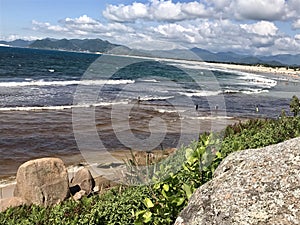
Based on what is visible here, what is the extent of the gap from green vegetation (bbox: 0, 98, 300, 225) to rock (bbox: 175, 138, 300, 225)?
0.42 m

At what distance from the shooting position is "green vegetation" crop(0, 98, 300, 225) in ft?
12.3

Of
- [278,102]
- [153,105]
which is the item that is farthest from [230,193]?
[278,102]

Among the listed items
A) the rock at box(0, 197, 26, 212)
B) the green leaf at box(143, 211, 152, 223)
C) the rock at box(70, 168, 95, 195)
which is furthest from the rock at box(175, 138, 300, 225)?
the rock at box(70, 168, 95, 195)

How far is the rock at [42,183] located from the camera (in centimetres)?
888

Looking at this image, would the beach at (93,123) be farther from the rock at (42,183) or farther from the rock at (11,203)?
the rock at (11,203)

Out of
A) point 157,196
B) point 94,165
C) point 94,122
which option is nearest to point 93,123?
point 94,122

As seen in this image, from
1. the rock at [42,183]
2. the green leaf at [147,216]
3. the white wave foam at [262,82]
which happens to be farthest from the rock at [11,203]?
the white wave foam at [262,82]

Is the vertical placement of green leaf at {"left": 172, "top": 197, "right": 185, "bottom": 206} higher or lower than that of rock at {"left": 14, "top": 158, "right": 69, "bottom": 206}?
higher

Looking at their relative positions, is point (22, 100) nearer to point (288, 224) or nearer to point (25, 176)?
point (25, 176)

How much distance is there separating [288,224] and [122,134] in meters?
17.1

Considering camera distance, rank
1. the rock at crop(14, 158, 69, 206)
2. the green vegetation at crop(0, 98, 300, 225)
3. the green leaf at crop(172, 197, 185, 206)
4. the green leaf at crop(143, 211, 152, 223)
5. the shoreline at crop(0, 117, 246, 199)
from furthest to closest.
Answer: the shoreline at crop(0, 117, 246, 199)
the rock at crop(14, 158, 69, 206)
the green vegetation at crop(0, 98, 300, 225)
the green leaf at crop(172, 197, 185, 206)
the green leaf at crop(143, 211, 152, 223)

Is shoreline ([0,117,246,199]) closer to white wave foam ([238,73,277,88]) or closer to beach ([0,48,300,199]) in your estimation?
beach ([0,48,300,199])

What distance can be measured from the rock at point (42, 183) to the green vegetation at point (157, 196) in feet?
4.47

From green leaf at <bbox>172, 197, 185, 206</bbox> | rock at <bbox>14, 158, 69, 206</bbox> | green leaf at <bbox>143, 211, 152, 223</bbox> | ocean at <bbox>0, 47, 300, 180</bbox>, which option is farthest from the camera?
ocean at <bbox>0, 47, 300, 180</bbox>
